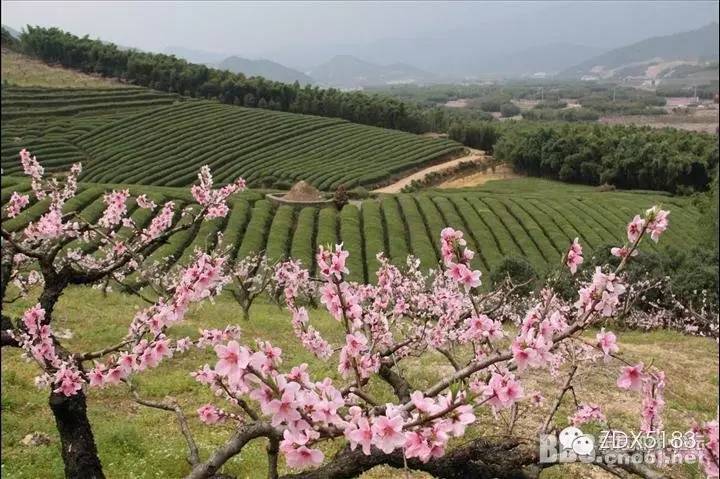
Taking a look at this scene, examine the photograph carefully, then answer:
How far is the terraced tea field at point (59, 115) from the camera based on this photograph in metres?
69.2

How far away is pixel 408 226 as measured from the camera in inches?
Result: 1789

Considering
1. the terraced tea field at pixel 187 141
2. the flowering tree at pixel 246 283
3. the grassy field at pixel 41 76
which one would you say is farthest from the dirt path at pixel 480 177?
the grassy field at pixel 41 76

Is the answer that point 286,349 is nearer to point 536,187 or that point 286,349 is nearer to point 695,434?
point 695,434

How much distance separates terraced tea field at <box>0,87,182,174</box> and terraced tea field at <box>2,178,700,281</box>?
95.2ft

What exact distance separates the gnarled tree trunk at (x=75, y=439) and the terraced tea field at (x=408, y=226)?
29.0 m

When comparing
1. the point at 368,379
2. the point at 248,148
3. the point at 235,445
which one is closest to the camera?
the point at 235,445

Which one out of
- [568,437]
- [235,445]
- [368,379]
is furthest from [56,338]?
[568,437]

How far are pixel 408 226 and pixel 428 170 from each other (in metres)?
36.4

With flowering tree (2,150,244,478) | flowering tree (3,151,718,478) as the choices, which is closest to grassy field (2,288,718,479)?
flowering tree (2,150,244,478)

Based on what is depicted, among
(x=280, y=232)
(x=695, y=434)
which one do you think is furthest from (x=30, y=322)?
(x=280, y=232)

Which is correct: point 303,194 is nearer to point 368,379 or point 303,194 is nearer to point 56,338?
point 56,338

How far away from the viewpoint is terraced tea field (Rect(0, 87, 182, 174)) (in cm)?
6919

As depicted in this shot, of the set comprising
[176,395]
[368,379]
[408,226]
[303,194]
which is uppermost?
[368,379]

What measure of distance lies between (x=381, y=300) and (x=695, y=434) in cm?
363
